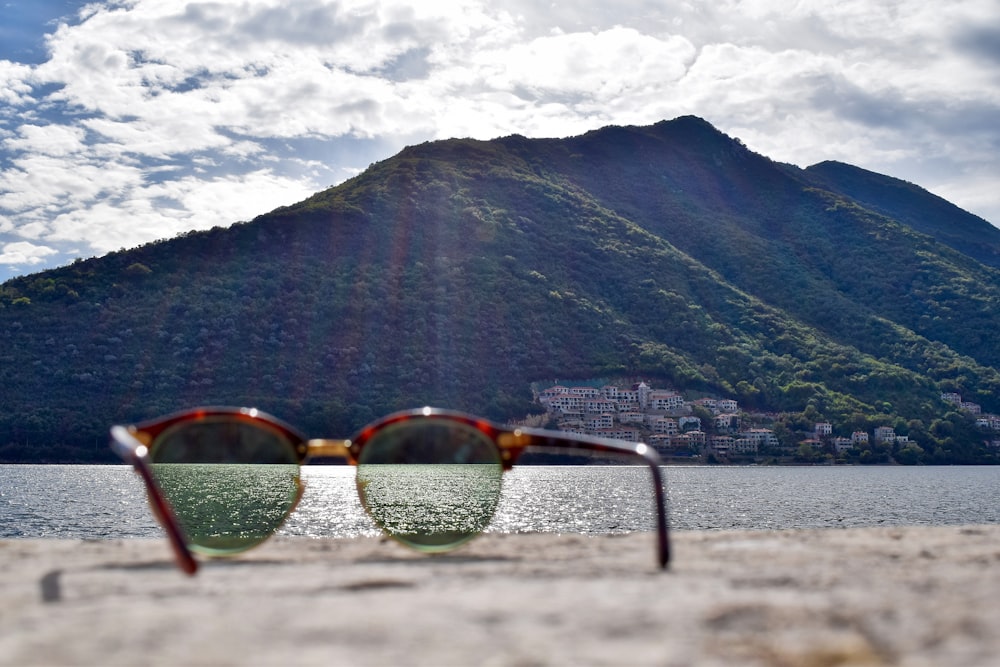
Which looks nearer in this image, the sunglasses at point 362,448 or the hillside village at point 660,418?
the sunglasses at point 362,448

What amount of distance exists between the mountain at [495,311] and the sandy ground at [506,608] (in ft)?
264

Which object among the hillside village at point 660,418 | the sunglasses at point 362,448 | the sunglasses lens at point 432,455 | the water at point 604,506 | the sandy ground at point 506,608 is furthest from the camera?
the hillside village at point 660,418

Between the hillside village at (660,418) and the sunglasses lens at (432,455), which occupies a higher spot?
the sunglasses lens at (432,455)

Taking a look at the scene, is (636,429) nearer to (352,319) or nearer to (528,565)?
(352,319)

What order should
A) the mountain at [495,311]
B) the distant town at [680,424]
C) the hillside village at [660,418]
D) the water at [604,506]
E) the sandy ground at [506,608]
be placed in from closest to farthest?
the sandy ground at [506,608], the water at [604,506], the mountain at [495,311], the hillside village at [660,418], the distant town at [680,424]

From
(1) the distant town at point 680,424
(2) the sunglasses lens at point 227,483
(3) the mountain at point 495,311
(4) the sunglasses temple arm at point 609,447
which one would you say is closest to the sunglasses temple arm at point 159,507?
(2) the sunglasses lens at point 227,483

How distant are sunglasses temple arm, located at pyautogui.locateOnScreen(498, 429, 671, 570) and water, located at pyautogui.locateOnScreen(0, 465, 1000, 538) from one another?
91.4 feet

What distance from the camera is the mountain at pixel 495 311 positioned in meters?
92.6

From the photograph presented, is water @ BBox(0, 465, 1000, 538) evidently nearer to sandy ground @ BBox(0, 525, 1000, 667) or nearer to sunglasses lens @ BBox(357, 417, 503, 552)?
sunglasses lens @ BBox(357, 417, 503, 552)

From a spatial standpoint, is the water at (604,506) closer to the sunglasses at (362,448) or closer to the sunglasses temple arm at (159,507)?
the sunglasses at (362,448)

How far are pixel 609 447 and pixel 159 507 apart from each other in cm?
207

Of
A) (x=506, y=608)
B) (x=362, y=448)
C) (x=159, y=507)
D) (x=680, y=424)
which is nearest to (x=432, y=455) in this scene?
(x=362, y=448)

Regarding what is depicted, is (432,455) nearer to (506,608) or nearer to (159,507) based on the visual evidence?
(159,507)

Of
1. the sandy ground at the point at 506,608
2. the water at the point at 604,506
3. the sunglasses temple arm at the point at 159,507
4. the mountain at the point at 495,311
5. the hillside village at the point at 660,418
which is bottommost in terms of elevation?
the water at the point at 604,506
